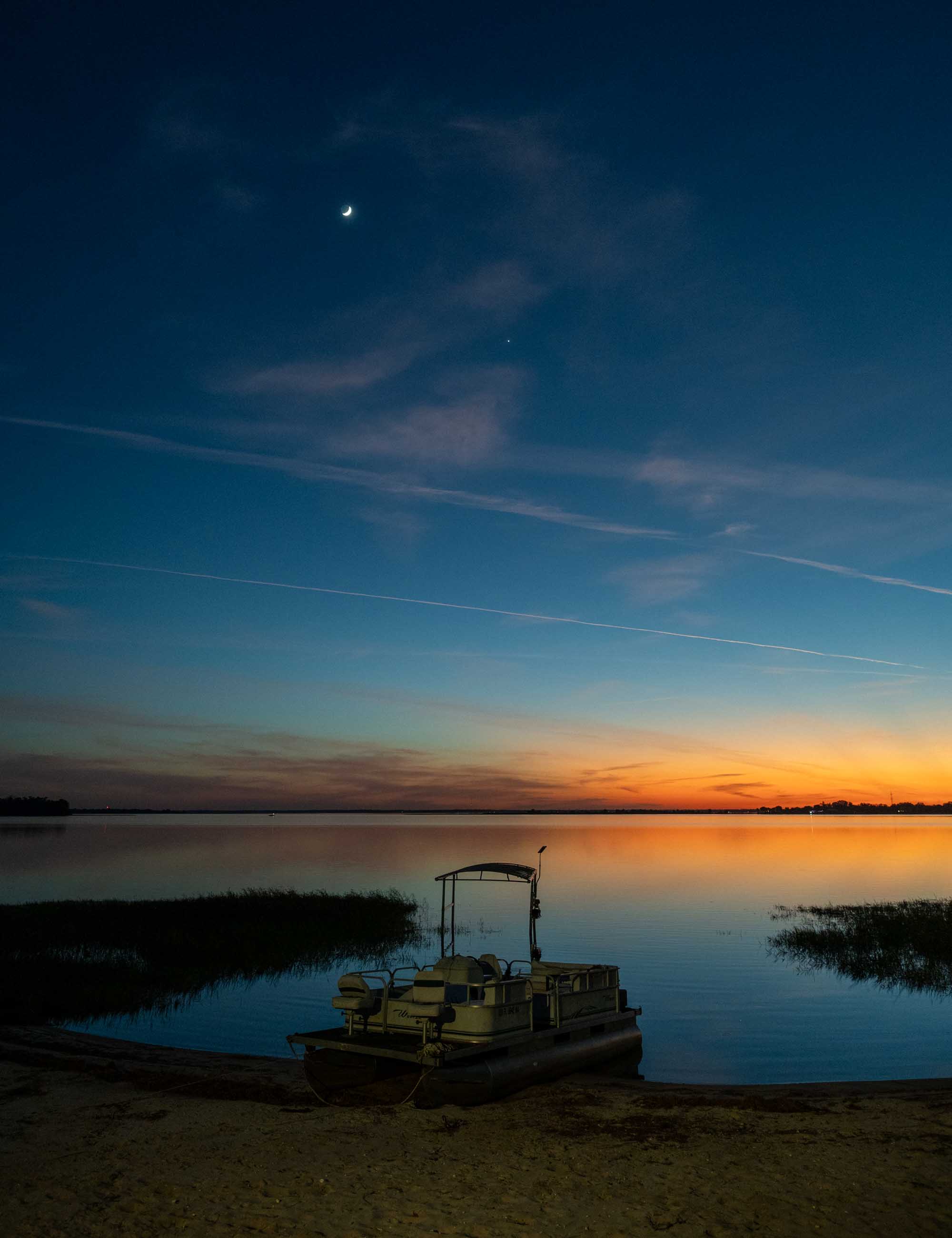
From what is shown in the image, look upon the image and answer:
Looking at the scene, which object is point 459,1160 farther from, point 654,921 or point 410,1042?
point 654,921

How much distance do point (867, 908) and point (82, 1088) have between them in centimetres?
3940

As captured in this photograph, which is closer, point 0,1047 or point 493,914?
point 0,1047

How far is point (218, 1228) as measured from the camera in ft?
29.1

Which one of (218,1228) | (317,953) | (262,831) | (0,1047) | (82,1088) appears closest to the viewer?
(218,1228)

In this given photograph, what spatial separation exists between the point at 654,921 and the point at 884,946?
1406 cm

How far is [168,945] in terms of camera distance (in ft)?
105

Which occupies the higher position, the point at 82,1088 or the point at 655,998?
the point at 82,1088

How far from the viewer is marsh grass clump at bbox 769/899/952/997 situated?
3031 cm

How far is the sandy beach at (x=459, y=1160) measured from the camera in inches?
359

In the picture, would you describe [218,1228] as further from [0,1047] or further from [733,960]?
[733,960]

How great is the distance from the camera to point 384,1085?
1459 cm

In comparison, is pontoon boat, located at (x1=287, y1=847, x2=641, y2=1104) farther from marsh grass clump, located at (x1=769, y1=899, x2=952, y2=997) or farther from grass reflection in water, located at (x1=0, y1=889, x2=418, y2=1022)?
marsh grass clump, located at (x1=769, y1=899, x2=952, y2=997)

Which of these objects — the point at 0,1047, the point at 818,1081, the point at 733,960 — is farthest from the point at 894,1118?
the point at 733,960

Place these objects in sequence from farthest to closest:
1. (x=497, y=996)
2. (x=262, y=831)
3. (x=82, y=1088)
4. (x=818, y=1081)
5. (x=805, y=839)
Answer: (x=262, y=831), (x=805, y=839), (x=818, y=1081), (x=497, y=996), (x=82, y=1088)
